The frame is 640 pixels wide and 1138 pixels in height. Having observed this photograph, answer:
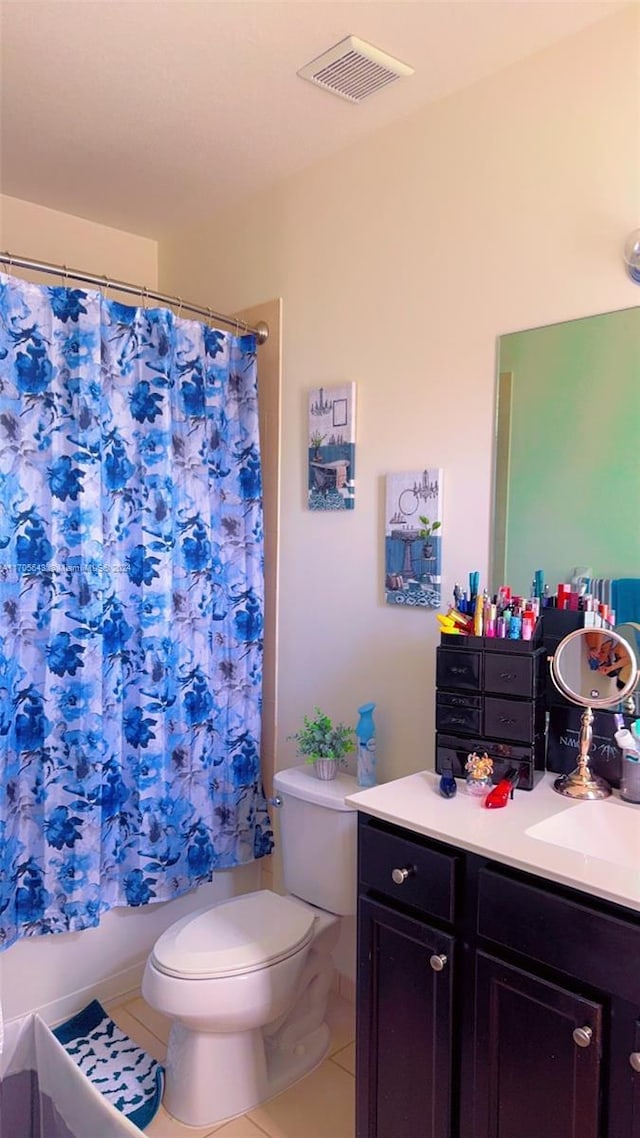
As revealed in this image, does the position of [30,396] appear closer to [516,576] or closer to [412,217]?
[412,217]

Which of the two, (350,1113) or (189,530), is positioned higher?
(189,530)

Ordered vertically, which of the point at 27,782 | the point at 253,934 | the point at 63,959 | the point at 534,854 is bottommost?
the point at 63,959

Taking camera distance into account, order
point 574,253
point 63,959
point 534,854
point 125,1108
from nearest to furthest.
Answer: point 534,854 → point 574,253 → point 125,1108 → point 63,959

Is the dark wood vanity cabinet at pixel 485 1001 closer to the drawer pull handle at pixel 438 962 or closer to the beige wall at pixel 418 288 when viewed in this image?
the drawer pull handle at pixel 438 962

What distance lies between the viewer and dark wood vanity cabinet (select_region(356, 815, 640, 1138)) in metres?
1.21

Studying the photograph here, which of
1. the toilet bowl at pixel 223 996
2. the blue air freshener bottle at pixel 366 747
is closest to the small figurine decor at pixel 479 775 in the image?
the blue air freshener bottle at pixel 366 747

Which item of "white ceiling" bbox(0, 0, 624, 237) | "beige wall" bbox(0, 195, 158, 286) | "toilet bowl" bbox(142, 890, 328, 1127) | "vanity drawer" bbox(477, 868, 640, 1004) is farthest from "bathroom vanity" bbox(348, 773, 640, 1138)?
"beige wall" bbox(0, 195, 158, 286)

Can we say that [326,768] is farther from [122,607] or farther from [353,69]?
[353,69]

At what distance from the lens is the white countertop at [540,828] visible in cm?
126

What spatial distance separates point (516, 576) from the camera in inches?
74.2

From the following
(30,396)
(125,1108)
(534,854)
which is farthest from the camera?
(30,396)

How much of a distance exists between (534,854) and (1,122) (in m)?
2.30

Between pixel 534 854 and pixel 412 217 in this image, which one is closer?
pixel 534 854

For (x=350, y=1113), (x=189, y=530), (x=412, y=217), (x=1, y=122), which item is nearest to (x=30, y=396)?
(x=189, y=530)
